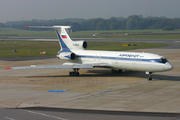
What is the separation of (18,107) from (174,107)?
11693mm

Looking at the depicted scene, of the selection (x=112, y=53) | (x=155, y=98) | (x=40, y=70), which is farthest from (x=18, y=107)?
(x=40, y=70)

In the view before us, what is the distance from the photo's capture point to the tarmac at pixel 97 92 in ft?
67.5

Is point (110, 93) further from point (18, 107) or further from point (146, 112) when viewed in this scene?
point (18, 107)

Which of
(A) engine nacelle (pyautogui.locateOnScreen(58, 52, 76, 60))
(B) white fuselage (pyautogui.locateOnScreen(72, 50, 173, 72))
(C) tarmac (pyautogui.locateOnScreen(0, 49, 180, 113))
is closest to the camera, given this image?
(C) tarmac (pyautogui.locateOnScreen(0, 49, 180, 113))

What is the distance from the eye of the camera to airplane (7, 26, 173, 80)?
31094 millimetres

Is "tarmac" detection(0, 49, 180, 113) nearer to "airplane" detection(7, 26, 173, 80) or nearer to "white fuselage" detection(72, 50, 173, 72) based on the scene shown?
"airplane" detection(7, 26, 173, 80)

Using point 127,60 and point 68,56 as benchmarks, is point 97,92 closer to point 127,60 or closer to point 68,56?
point 127,60

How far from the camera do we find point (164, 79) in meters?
32.9

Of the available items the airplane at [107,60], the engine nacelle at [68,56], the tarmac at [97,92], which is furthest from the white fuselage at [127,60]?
the tarmac at [97,92]

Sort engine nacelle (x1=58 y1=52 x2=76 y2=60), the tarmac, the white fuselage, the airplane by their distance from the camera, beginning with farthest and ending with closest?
engine nacelle (x1=58 y1=52 x2=76 y2=60), the airplane, the white fuselage, the tarmac

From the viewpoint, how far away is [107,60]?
117 feet

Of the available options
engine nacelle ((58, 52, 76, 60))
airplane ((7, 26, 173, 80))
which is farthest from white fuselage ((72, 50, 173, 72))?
engine nacelle ((58, 52, 76, 60))

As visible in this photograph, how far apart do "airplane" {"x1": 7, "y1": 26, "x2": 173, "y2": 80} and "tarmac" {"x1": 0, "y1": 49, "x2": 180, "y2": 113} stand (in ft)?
4.66

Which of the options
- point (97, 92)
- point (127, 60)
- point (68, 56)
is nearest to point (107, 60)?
point (127, 60)
